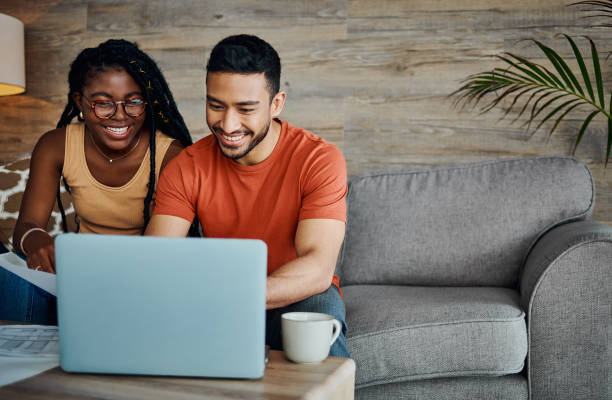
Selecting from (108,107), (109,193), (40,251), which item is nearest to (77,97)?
(108,107)

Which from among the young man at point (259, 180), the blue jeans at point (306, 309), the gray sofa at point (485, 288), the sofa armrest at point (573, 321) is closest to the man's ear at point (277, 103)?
the young man at point (259, 180)

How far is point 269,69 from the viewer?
1.36m

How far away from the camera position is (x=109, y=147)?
60.9 inches

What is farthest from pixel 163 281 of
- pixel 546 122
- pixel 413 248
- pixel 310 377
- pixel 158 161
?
pixel 546 122

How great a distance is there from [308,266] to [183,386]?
0.50 m

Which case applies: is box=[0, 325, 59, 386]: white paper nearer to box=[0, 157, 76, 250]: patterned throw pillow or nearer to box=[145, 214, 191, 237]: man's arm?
box=[145, 214, 191, 237]: man's arm

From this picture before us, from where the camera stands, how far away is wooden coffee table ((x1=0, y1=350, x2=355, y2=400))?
685 millimetres

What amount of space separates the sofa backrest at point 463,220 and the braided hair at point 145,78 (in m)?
0.66

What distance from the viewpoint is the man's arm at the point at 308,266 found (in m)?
1.09

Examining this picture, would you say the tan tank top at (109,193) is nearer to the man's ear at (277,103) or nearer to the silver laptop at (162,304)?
the man's ear at (277,103)

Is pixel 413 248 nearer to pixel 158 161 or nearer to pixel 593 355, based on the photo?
pixel 593 355

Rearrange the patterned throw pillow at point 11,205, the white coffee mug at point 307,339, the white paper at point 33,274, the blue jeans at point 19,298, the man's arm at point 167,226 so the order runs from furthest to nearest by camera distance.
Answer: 1. the patterned throw pillow at point 11,205
2. the man's arm at point 167,226
3. the blue jeans at point 19,298
4. the white paper at point 33,274
5. the white coffee mug at point 307,339

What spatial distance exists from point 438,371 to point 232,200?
679 millimetres

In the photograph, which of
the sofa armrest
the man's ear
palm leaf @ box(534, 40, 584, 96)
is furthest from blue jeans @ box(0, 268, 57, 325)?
palm leaf @ box(534, 40, 584, 96)
